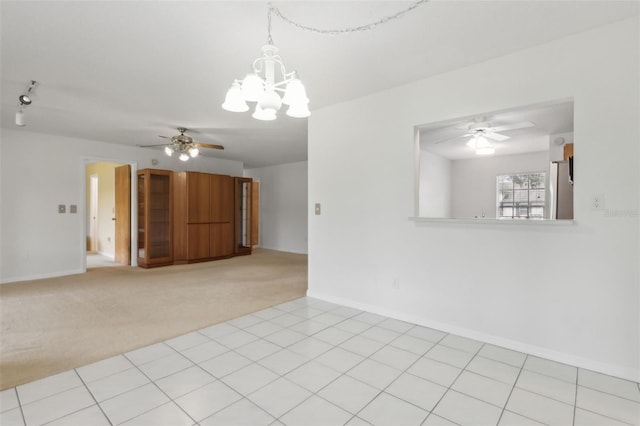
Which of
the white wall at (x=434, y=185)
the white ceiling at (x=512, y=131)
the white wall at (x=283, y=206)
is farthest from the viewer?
the white wall at (x=283, y=206)

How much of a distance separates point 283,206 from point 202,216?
250 cm

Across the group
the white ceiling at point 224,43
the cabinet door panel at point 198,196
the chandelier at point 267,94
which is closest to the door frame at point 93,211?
the cabinet door panel at point 198,196

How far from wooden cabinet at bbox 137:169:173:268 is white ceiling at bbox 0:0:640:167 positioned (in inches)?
104

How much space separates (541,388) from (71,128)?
6831 millimetres

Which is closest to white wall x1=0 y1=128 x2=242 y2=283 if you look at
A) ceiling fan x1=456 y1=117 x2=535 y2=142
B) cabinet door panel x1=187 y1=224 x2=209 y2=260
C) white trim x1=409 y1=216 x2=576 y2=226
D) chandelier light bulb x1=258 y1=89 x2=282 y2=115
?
cabinet door panel x1=187 y1=224 x2=209 y2=260

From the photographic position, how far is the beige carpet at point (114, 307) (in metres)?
2.58

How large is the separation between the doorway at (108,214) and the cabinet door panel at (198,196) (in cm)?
123

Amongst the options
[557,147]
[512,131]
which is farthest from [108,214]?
[557,147]

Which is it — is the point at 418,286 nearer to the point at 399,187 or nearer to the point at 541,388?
the point at 399,187

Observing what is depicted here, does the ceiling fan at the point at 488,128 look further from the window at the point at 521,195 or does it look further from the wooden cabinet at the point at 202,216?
the wooden cabinet at the point at 202,216

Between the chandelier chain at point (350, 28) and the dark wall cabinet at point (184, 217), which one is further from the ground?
the chandelier chain at point (350, 28)

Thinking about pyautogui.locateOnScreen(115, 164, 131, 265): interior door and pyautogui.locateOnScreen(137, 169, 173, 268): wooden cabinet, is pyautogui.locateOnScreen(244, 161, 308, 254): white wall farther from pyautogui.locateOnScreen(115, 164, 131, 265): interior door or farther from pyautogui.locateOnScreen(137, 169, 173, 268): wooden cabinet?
pyautogui.locateOnScreen(115, 164, 131, 265): interior door

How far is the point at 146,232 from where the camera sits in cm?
640

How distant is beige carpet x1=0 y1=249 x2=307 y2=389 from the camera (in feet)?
8.48
